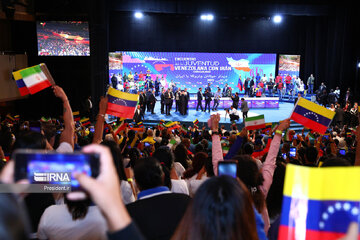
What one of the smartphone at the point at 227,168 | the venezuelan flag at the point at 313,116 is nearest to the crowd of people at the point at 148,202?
the smartphone at the point at 227,168

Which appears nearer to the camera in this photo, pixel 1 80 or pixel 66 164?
pixel 66 164

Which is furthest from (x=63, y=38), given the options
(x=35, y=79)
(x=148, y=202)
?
(x=148, y=202)

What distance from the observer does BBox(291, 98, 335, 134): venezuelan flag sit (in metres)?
5.63

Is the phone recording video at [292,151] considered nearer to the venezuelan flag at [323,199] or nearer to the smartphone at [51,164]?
the venezuelan flag at [323,199]

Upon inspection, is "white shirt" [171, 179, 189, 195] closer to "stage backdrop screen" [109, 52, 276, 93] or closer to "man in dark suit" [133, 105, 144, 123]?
"man in dark suit" [133, 105, 144, 123]

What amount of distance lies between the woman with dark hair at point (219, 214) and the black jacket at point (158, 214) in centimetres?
64

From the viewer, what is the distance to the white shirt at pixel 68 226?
2338 millimetres

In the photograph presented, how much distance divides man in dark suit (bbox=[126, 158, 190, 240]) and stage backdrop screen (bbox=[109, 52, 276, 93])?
22.2 meters

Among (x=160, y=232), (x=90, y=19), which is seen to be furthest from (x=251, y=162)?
(x=90, y=19)

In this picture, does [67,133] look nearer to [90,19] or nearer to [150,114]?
[90,19]

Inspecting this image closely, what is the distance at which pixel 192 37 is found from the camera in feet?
81.5

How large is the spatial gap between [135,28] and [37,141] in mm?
22316

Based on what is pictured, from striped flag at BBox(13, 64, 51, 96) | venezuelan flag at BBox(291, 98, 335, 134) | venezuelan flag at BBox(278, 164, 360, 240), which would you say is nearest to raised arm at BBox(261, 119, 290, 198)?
venezuelan flag at BBox(278, 164, 360, 240)

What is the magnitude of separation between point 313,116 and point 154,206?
4189 millimetres
